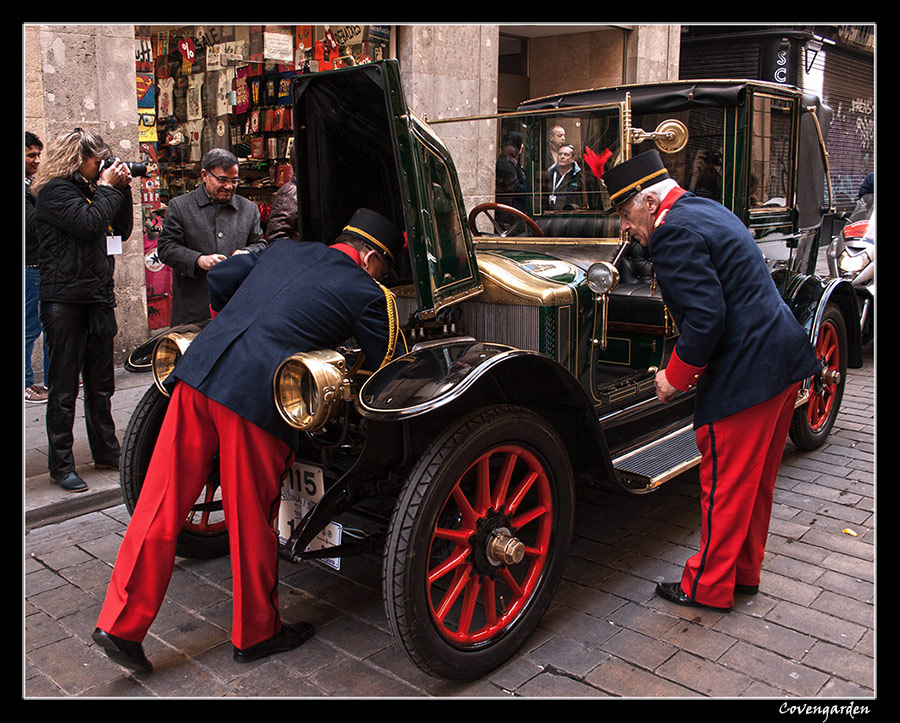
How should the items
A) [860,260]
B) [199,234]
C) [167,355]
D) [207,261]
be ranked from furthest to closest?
[860,260]
[199,234]
[207,261]
[167,355]

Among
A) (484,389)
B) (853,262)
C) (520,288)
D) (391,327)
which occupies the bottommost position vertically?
(484,389)

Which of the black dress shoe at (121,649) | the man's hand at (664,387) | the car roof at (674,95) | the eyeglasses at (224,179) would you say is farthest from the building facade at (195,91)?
the black dress shoe at (121,649)

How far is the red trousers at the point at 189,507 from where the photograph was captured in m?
2.75

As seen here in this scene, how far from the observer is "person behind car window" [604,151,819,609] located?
9.95ft

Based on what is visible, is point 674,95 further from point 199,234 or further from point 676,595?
point 199,234

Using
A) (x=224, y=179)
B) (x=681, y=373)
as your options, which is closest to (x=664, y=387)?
(x=681, y=373)

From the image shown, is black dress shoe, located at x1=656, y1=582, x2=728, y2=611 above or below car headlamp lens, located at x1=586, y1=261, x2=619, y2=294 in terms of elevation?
below

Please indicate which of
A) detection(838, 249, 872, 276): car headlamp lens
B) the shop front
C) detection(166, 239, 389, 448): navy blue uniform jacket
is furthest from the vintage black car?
the shop front

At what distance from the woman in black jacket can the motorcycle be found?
6.41 metres

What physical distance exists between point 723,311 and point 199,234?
3122 millimetres

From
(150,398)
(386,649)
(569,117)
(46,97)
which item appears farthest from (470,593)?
(46,97)

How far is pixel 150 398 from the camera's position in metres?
3.41

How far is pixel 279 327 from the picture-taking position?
2.79 meters

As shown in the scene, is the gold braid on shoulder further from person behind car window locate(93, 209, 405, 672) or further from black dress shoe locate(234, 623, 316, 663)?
black dress shoe locate(234, 623, 316, 663)
